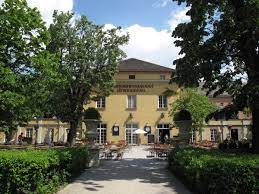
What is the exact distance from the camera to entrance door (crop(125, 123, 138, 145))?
4503cm

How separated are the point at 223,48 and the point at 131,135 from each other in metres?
30.9

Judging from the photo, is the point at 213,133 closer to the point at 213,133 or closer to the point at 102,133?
the point at 213,133

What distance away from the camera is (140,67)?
4753 centimetres

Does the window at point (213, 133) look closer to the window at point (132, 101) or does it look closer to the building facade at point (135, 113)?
the building facade at point (135, 113)

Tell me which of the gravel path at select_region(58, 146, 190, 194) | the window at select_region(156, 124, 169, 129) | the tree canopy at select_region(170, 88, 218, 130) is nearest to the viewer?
the gravel path at select_region(58, 146, 190, 194)

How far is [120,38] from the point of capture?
34.7 m

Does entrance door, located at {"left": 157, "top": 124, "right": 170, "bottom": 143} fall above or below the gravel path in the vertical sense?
above

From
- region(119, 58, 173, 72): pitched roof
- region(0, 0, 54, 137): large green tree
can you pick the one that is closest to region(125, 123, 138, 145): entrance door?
region(119, 58, 173, 72): pitched roof

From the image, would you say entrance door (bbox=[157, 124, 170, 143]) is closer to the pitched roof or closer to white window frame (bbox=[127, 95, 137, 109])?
white window frame (bbox=[127, 95, 137, 109])

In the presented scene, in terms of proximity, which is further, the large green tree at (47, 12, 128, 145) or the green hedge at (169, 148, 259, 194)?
the large green tree at (47, 12, 128, 145)

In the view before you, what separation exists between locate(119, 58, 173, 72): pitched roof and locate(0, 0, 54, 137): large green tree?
24.3m

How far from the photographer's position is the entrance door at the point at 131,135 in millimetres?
45031

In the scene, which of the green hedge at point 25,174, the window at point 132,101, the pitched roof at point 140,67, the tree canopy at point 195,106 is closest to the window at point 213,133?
the tree canopy at point 195,106

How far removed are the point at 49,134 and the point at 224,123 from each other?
74.3ft
